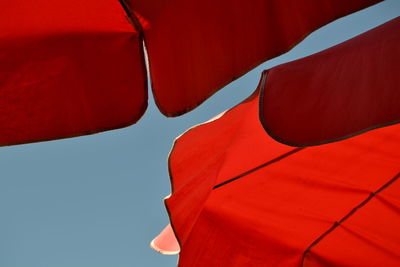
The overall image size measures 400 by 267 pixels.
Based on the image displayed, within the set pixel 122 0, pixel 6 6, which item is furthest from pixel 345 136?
pixel 6 6

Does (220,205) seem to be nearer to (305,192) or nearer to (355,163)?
(305,192)

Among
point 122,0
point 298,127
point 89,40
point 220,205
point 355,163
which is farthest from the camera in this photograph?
point 220,205

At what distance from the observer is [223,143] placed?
2068 mm

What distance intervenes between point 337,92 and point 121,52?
0.61 meters

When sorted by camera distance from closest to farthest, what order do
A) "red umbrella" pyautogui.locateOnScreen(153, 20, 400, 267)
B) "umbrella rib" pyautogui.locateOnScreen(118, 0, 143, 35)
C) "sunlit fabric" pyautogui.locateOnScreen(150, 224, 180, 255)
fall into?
"umbrella rib" pyautogui.locateOnScreen(118, 0, 143, 35), "red umbrella" pyautogui.locateOnScreen(153, 20, 400, 267), "sunlit fabric" pyautogui.locateOnScreen(150, 224, 180, 255)

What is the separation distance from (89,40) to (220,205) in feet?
4.61

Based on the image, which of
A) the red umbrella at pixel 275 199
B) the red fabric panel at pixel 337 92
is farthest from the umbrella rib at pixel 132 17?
the red umbrella at pixel 275 199

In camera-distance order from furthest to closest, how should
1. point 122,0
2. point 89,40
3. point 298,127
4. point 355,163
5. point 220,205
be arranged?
A: point 220,205 < point 355,163 < point 298,127 < point 89,40 < point 122,0

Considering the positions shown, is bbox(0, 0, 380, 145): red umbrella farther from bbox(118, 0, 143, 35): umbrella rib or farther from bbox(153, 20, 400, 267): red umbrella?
bbox(153, 20, 400, 267): red umbrella

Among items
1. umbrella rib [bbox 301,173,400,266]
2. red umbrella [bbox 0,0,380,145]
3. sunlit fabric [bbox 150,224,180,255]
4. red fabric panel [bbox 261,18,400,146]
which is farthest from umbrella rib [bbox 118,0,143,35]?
sunlit fabric [bbox 150,224,180,255]

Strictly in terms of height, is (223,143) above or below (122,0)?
below

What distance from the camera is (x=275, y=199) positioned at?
2152 mm

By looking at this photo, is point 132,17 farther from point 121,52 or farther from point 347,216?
point 347,216

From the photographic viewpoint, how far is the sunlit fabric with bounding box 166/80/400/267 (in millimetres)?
2041
